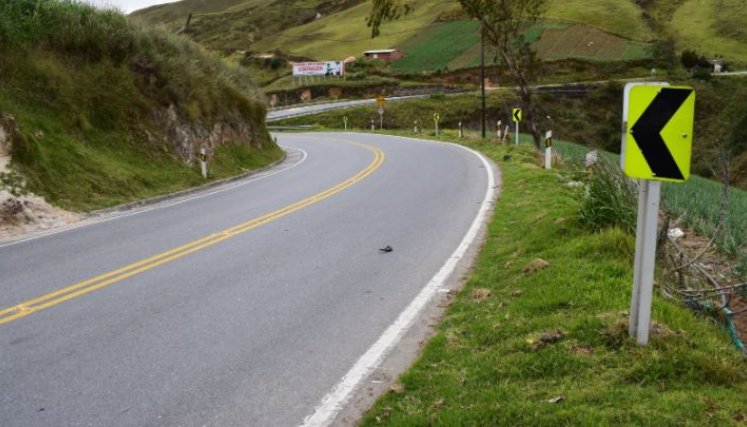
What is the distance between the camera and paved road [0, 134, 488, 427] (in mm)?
4664

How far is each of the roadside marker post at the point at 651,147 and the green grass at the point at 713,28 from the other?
8066 centimetres

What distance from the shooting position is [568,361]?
458cm

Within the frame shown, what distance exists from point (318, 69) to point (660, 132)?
257ft

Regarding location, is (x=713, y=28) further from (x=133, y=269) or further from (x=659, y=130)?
(x=659, y=130)

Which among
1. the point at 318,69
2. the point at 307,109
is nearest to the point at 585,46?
the point at 318,69

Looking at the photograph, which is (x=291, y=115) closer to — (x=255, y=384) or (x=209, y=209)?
(x=209, y=209)

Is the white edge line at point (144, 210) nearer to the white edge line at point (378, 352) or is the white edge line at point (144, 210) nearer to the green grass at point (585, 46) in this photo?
the white edge line at point (378, 352)

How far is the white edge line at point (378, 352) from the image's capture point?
4438 millimetres

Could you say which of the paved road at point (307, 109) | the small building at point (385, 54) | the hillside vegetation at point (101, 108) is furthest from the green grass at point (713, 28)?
the hillside vegetation at point (101, 108)

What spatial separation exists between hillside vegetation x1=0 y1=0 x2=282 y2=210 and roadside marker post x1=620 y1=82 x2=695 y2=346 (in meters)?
11.4

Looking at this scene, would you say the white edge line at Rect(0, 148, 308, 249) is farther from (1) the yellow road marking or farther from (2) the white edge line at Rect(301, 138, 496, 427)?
(2) the white edge line at Rect(301, 138, 496, 427)

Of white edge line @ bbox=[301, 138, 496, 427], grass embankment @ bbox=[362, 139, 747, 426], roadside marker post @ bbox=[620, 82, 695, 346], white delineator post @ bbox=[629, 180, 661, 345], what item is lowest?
white edge line @ bbox=[301, 138, 496, 427]

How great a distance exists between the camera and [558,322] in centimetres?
530

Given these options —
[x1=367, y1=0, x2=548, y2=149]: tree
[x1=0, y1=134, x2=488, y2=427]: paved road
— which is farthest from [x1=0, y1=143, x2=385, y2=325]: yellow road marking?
[x1=367, y1=0, x2=548, y2=149]: tree
